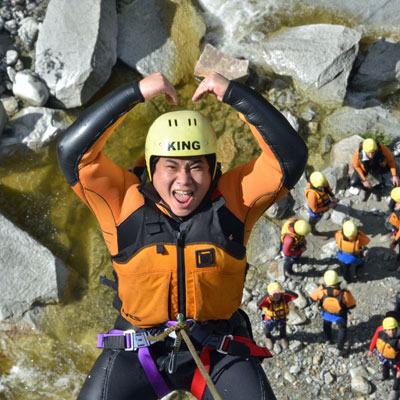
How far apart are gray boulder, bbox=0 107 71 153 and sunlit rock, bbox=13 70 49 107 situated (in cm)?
14

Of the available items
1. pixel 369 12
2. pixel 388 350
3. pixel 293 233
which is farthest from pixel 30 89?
pixel 369 12

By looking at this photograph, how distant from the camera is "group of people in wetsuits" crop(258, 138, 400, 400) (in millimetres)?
6652

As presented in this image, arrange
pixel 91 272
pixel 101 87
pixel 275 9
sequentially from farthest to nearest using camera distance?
pixel 275 9, pixel 101 87, pixel 91 272

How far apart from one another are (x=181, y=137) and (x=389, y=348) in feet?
14.3

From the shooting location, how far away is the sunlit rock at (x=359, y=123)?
917 cm

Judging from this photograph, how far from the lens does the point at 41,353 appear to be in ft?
23.7

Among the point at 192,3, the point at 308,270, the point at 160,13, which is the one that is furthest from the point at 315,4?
the point at 308,270

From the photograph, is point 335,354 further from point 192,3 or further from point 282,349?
point 192,3

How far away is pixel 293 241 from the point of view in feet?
24.5

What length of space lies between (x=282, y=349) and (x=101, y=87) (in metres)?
5.11

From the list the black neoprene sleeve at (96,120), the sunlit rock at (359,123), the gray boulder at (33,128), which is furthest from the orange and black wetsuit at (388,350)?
the gray boulder at (33,128)

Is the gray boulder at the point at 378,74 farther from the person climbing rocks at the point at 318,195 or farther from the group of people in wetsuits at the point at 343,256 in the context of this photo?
the person climbing rocks at the point at 318,195

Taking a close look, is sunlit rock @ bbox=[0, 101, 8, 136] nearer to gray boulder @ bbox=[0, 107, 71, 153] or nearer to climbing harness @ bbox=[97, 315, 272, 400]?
gray boulder @ bbox=[0, 107, 71, 153]

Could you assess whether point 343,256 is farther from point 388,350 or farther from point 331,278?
point 388,350
